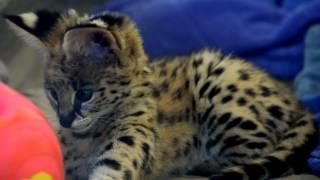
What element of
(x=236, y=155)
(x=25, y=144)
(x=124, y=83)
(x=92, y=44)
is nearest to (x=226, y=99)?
(x=236, y=155)

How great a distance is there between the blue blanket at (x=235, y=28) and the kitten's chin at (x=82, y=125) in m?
0.48

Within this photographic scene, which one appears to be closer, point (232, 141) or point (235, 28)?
point (232, 141)

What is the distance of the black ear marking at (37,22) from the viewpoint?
5.78 feet

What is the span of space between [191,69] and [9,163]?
2.36 ft

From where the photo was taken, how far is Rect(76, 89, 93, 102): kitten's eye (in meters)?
1.70

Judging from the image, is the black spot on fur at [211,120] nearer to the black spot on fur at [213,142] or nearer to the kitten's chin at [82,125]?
the black spot on fur at [213,142]

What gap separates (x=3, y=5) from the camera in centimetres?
223

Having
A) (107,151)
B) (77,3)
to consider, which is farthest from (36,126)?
(77,3)

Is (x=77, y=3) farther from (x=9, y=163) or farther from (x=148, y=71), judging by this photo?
(x=9, y=163)

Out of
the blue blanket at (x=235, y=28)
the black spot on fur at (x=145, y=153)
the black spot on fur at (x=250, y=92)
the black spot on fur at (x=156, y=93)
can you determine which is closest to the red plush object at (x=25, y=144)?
the black spot on fur at (x=145, y=153)

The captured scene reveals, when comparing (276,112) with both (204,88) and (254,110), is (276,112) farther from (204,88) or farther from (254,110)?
(204,88)

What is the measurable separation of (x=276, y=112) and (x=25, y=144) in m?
0.68

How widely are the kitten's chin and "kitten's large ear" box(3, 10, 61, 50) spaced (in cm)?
20

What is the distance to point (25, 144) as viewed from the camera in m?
1.30
